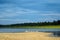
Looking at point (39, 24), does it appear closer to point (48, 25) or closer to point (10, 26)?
point (48, 25)

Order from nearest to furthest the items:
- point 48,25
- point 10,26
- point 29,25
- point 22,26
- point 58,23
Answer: point 58,23, point 48,25, point 29,25, point 22,26, point 10,26

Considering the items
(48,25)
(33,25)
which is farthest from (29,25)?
(48,25)

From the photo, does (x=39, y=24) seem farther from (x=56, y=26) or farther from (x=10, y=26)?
(x=10, y=26)

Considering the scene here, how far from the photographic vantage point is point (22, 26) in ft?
345

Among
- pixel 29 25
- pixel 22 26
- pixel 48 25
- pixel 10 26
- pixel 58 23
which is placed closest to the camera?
pixel 58 23

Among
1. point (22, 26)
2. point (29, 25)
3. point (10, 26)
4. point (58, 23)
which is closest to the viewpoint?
point (58, 23)

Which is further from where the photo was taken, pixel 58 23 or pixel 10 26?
pixel 10 26

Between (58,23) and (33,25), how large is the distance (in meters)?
23.2

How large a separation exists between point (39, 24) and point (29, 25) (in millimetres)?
8450

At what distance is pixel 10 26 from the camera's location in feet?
388

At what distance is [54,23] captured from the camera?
80375mm

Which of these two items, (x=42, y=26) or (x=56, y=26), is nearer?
(x=56, y=26)

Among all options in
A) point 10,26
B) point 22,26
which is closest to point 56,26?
point 22,26

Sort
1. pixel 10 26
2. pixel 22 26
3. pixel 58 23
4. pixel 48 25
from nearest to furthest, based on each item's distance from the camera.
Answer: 1. pixel 58 23
2. pixel 48 25
3. pixel 22 26
4. pixel 10 26
